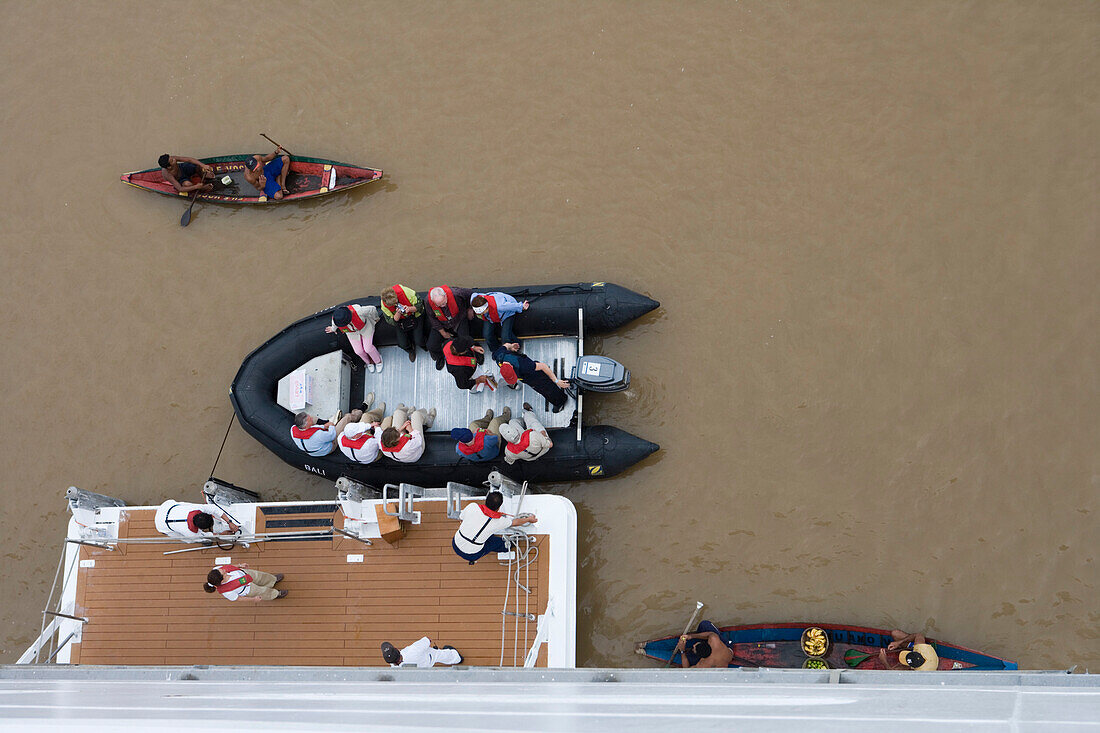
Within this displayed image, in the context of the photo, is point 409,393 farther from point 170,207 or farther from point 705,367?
point 170,207

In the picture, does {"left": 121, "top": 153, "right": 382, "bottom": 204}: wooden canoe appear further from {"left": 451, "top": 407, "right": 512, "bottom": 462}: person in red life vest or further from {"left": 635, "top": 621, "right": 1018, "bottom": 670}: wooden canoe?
{"left": 635, "top": 621, "right": 1018, "bottom": 670}: wooden canoe

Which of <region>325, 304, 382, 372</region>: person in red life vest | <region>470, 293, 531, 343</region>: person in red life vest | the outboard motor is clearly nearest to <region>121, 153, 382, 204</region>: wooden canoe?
<region>325, 304, 382, 372</region>: person in red life vest

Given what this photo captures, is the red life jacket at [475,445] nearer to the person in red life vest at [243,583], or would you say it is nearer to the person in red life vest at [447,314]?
the person in red life vest at [447,314]

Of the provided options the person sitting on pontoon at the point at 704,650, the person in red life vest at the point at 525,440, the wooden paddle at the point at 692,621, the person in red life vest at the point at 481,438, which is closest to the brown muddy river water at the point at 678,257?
the wooden paddle at the point at 692,621

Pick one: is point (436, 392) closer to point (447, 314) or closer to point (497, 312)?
point (447, 314)

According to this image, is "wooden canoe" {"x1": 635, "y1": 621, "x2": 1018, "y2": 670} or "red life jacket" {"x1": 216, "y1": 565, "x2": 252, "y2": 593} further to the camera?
"red life jacket" {"x1": 216, "y1": 565, "x2": 252, "y2": 593}

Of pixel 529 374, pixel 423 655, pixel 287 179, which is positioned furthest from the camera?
pixel 287 179

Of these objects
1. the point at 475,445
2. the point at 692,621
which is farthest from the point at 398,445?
the point at 692,621
